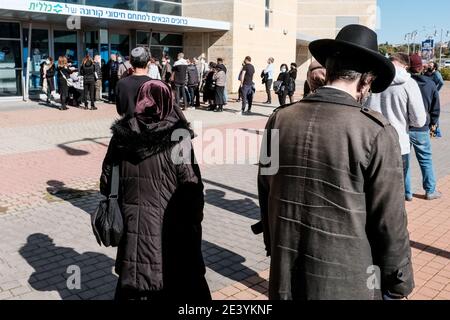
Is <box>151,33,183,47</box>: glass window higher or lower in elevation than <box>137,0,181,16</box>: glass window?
lower

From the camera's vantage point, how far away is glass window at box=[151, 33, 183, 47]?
21.8m

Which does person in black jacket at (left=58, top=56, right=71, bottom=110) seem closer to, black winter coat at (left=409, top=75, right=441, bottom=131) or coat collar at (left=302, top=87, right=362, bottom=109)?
black winter coat at (left=409, top=75, right=441, bottom=131)

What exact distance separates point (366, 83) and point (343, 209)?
23.1 inches

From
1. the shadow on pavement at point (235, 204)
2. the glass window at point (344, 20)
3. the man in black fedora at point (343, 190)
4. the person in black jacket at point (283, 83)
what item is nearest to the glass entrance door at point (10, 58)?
the person in black jacket at point (283, 83)

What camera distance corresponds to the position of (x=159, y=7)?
21797 millimetres

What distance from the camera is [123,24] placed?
19250 millimetres

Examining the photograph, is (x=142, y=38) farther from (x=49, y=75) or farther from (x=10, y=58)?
(x=49, y=75)

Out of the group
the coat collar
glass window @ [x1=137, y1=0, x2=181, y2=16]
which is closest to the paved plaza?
the coat collar

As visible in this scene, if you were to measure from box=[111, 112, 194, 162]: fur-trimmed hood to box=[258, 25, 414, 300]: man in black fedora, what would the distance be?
848mm

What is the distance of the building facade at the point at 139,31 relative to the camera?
16.5 meters

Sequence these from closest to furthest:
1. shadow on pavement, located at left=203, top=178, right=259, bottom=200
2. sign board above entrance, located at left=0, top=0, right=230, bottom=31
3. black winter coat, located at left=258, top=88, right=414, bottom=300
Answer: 1. black winter coat, located at left=258, top=88, right=414, bottom=300
2. shadow on pavement, located at left=203, top=178, right=259, bottom=200
3. sign board above entrance, located at left=0, top=0, right=230, bottom=31

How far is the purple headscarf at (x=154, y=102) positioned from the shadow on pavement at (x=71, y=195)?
3623 millimetres

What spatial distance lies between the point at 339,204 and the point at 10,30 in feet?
56.6

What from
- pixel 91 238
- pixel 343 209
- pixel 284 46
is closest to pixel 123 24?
pixel 284 46
